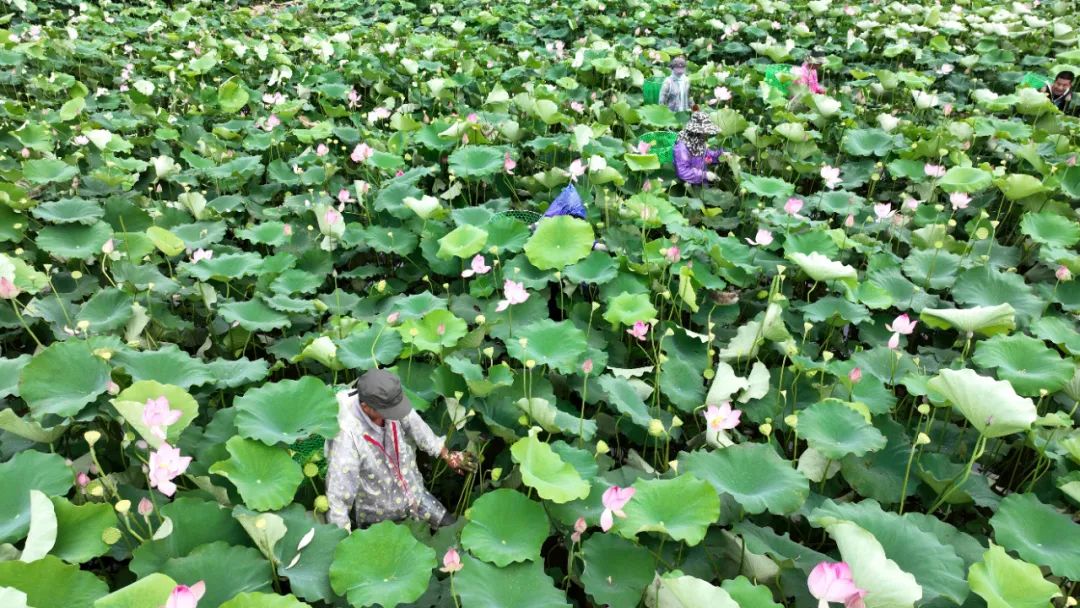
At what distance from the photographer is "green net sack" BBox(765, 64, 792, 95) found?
5797 mm

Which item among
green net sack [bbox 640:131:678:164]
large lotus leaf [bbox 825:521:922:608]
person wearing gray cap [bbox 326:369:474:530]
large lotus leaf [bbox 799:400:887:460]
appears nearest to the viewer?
large lotus leaf [bbox 825:521:922:608]

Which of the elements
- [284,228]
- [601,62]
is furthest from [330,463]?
[601,62]

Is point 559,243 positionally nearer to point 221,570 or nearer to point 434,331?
point 434,331

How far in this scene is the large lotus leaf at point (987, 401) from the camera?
2.08 meters

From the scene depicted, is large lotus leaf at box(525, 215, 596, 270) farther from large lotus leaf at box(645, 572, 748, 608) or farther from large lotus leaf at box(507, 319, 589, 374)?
large lotus leaf at box(645, 572, 748, 608)

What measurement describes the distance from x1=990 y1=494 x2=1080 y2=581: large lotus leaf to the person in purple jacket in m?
2.78

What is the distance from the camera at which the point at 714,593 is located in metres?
1.62

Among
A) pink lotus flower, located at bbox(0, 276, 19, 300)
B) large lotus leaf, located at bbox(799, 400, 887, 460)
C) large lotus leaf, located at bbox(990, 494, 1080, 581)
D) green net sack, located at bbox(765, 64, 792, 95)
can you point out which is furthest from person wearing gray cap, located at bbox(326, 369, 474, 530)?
green net sack, located at bbox(765, 64, 792, 95)

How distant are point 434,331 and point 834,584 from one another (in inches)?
68.2

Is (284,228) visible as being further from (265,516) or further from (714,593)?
(714,593)

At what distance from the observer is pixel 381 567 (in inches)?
77.7

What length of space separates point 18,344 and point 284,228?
4.20 feet

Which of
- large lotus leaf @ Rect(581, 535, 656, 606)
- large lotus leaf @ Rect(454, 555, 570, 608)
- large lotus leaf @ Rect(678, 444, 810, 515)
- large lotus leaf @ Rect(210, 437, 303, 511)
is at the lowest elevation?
large lotus leaf @ Rect(581, 535, 656, 606)

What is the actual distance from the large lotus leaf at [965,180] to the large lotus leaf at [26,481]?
4.31 meters
